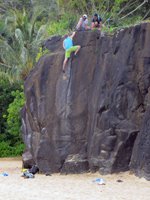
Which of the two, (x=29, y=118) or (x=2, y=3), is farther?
(x=2, y=3)

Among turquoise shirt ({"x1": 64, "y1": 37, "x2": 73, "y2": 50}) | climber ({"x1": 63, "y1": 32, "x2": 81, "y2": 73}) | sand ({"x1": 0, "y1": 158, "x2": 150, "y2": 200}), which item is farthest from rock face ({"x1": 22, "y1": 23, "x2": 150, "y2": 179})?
sand ({"x1": 0, "y1": 158, "x2": 150, "y2": 200})

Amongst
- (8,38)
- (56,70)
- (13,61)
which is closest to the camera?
(56,70)

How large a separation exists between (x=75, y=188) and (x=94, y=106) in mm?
4571

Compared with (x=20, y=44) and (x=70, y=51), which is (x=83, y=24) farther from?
(x=20, y=44)

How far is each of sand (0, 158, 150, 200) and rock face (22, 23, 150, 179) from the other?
0.51 m

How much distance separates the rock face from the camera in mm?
18969

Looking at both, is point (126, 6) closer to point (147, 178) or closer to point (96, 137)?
point (96, 137)

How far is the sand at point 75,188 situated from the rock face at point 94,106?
507mm

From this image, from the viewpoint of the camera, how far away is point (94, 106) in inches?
813

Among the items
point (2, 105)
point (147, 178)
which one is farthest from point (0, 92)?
point (147, 178)

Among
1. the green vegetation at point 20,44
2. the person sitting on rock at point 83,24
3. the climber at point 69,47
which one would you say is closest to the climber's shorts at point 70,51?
the climber at point 69,47

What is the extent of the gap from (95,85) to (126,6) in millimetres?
9646

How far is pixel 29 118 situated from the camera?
24.3m

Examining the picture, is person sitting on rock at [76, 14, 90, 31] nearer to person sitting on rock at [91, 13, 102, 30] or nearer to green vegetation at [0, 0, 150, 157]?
person sitting on rock at [91, 13, 102, 30]
